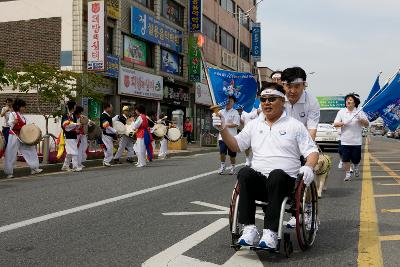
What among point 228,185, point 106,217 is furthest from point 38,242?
point 228,185

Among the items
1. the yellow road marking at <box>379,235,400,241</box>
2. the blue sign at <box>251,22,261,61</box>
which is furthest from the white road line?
the blue sign at <box>251,22,261,61</box>

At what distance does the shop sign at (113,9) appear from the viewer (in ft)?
76.4

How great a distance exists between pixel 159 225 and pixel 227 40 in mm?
40935

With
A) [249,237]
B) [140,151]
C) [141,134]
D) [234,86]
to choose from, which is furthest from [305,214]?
[141,134]

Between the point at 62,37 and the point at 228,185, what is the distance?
15.6 metres

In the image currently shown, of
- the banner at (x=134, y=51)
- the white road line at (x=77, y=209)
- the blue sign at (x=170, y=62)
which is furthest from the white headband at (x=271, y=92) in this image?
the blue sign at (x=170, y=62)

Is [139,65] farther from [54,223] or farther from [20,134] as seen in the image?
[54,223]

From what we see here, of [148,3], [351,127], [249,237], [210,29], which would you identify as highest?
[210,29]

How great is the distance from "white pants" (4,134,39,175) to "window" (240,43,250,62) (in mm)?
40932

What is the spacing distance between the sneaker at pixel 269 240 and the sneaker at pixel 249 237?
10 centimetres

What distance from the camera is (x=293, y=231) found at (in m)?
5.11

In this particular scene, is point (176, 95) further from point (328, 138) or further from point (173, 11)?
point (328, 138)

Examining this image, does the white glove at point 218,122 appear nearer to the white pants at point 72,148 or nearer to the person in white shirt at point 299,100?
the person in white shirt at point 299,100

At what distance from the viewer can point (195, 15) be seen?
113ft
